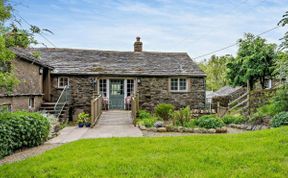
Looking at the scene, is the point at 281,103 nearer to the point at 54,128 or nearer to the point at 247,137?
the point at 247,137

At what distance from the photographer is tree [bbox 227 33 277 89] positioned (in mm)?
17641

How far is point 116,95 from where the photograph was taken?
67.3 ft

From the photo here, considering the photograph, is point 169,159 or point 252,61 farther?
point 252,61

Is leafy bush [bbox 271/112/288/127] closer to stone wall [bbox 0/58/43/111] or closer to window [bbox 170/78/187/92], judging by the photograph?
stone wall [bbox 0/58/43/111]

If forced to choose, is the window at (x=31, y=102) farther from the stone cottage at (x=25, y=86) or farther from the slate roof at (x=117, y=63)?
the slate roof at (x=117, y=63)

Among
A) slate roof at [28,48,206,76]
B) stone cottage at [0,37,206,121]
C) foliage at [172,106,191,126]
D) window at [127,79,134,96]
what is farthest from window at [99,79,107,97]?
foliage at [172,106,191,126]

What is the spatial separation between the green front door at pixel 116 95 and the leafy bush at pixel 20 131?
10.9 metres

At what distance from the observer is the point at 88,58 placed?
21719 mm

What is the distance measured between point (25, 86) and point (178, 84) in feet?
35.7

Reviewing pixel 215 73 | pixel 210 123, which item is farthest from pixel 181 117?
pixel 215 73

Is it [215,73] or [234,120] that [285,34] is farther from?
[215,73]

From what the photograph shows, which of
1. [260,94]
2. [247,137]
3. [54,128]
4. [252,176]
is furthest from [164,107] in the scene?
[252,176]

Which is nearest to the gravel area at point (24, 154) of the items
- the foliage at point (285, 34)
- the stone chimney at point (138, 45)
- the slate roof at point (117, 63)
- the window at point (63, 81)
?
the foliage at point (285, 34)

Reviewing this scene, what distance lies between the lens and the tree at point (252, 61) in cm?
1764
